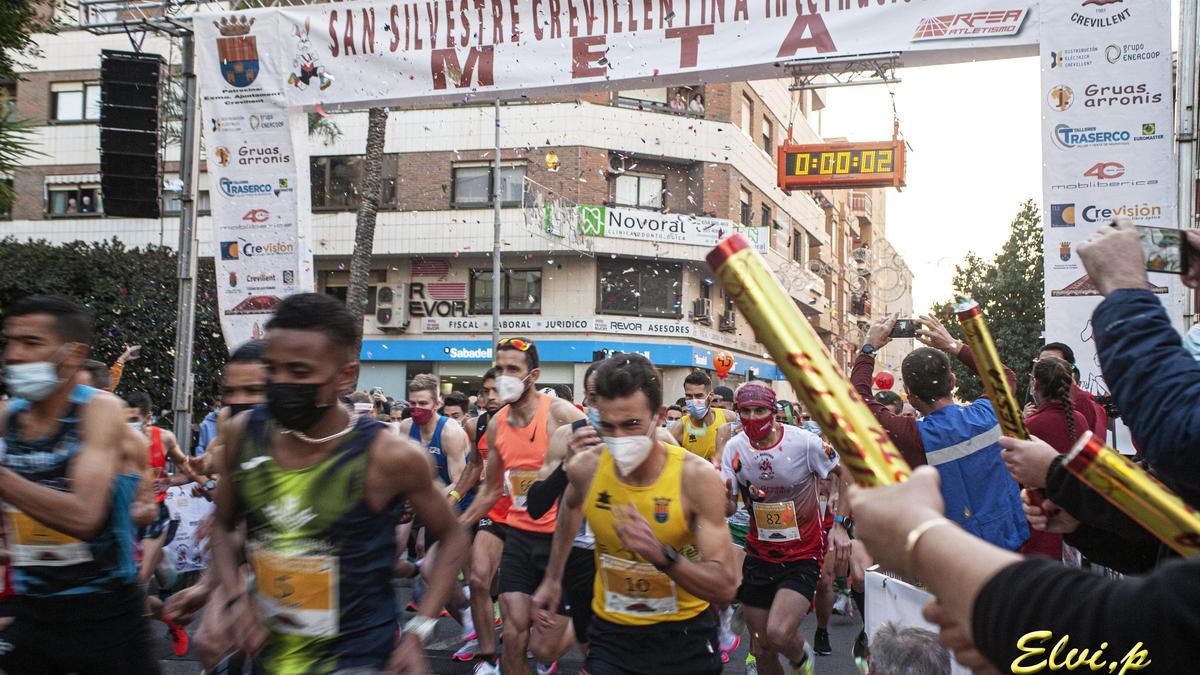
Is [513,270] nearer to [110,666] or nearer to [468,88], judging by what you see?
[468,88]

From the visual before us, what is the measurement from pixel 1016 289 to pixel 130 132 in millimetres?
31961

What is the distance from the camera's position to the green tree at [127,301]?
1758 cm

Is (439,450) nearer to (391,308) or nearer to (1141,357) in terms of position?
(1141,357)

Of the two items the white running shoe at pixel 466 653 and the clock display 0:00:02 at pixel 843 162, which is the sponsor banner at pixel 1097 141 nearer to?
the white running shoe at pixel 466 653

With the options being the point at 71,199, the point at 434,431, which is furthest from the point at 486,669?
the point at 71,199

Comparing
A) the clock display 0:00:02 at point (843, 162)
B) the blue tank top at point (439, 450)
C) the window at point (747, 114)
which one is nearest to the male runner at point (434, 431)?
the blue tank top at point (439, 450)

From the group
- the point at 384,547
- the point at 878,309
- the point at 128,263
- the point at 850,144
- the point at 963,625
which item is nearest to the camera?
the point at 963,625

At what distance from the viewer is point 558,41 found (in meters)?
10.0

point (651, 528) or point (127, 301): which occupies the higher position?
point (127, 301)

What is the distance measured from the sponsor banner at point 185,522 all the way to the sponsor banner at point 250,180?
2.56 m

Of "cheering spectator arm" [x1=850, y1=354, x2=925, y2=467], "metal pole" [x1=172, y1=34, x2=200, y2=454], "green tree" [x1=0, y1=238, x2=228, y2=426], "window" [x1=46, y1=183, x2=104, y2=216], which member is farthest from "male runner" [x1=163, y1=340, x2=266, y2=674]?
"window" [x1=46, y1=183, x2=104, y2=216]

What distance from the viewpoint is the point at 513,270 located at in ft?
105

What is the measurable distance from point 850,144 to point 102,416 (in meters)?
21.8

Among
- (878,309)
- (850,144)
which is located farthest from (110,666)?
(878,309)
